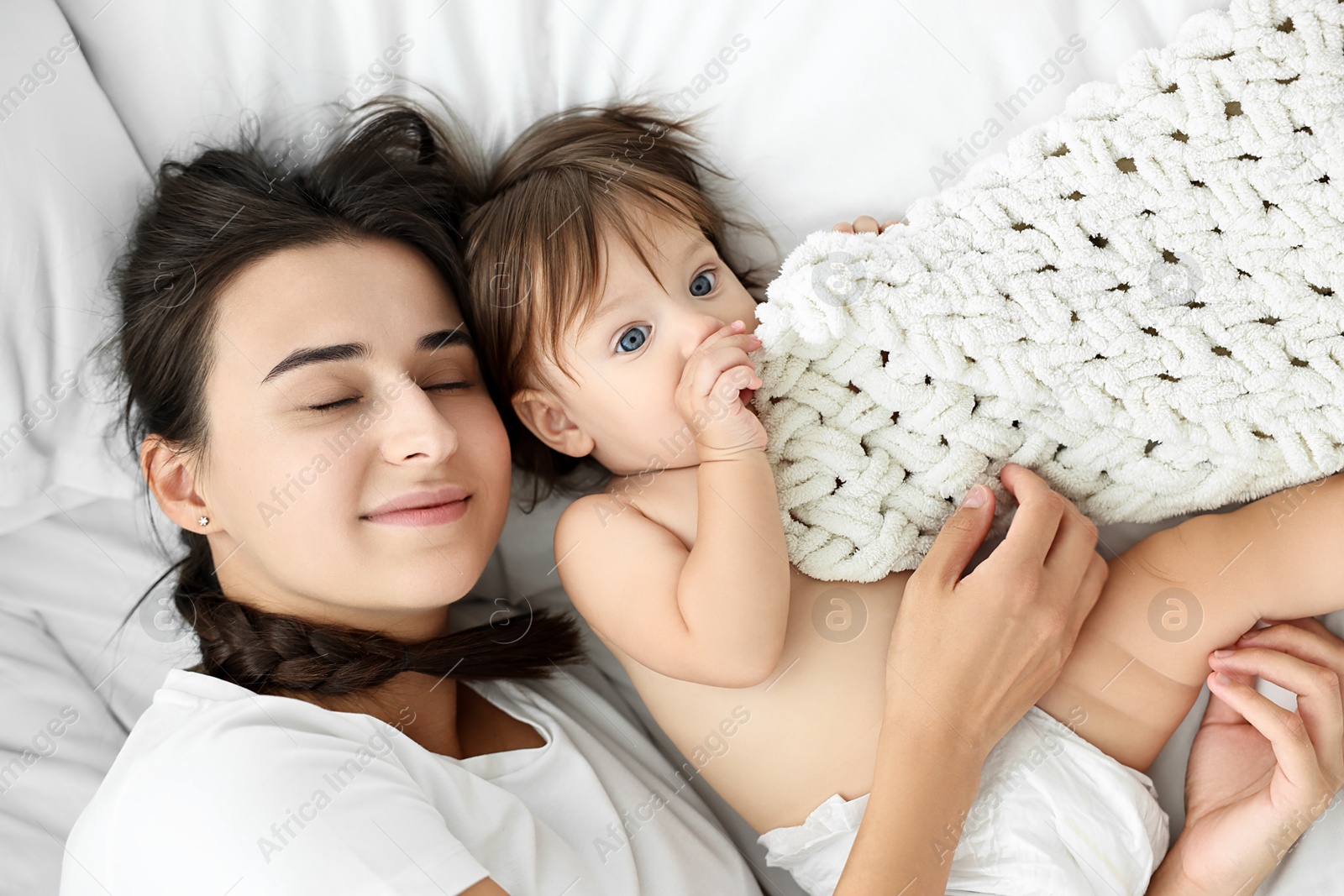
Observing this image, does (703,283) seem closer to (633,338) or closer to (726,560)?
(633,338)

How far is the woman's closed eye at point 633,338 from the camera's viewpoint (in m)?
1.19

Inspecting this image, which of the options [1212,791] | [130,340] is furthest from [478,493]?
[1212,791]

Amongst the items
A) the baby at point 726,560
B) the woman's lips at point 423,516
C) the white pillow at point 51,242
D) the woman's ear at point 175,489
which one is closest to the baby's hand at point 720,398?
the baby at point 726,560

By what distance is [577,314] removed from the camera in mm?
1188

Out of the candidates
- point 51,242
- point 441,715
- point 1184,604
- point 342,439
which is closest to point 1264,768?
point 1184,604

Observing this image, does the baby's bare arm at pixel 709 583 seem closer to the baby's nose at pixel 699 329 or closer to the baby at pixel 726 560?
the baby at pixel 726 560

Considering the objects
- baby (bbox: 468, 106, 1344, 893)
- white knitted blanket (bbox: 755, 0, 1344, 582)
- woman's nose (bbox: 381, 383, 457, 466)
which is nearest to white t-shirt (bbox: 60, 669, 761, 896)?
baby (bbox: 468, 106, 1344, 893)

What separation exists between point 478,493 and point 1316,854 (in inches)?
48.5

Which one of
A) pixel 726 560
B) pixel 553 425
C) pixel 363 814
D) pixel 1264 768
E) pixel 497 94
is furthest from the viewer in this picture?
pixel 497 94

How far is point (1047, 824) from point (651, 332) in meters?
0.84

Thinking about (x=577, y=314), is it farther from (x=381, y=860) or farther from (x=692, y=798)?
(x=692, y=798)

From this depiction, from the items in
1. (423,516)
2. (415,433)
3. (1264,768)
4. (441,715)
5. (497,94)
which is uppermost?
(497,94)

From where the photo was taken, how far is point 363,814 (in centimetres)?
98

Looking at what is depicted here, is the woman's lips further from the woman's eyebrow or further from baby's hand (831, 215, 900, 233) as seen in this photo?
baby's hand (831, 215, 900, 233)
